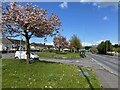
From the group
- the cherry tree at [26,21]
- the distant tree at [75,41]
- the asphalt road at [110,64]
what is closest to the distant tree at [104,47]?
the distant tree at [75,41]

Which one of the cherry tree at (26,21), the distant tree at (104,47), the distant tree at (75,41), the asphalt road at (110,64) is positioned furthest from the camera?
the distant tree at (104,47)

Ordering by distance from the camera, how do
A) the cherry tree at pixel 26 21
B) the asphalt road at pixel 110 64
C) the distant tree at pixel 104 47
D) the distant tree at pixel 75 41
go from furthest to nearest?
the distant tree at pixel 104 47, the distant tree at pixel 75 41, the asphalt road at pixel 110 64, the cherry tree at pixel 26 21

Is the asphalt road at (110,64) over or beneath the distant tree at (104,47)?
beneath

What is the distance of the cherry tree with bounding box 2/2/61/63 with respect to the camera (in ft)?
62.3

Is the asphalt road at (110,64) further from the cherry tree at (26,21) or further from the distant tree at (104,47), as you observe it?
the distant tree at (104,47)

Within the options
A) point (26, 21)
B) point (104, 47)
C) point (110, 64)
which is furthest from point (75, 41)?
point (26, 21)

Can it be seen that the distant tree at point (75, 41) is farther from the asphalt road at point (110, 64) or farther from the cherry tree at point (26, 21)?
the cherry tree at point (26, 21)

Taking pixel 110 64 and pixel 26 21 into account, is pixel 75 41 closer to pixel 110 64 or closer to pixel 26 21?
pixel 110 64

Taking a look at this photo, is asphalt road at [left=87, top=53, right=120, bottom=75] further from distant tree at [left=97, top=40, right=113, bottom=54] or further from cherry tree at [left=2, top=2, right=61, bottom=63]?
distant tree at [left=97, top=40, right=113, bottom=54]

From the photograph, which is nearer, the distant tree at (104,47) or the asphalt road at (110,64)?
the asphalt road at (110,64)

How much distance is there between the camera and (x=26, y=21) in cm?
1877

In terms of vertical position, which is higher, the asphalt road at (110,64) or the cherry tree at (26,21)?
the cherry tree at (26,21)

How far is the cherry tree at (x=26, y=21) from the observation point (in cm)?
1898

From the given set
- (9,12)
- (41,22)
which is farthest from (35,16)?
(9,12)
